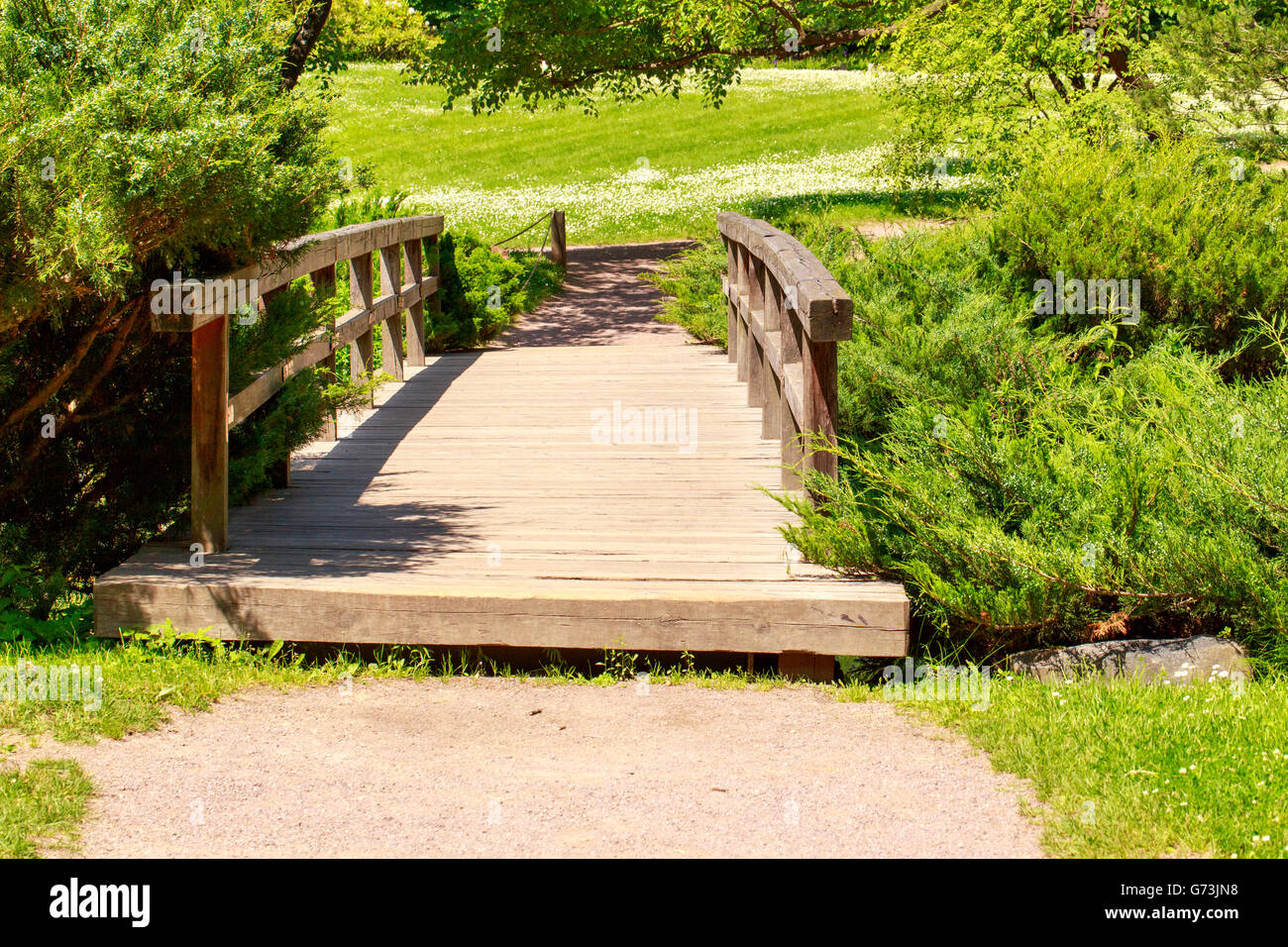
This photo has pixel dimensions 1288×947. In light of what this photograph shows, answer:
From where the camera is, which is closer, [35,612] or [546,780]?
[546,780]

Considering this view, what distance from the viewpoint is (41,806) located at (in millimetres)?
3824

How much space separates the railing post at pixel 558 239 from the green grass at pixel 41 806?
1705 cm

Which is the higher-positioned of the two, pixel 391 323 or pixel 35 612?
pixel 391 323

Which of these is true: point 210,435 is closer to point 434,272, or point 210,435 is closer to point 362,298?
point 362,298

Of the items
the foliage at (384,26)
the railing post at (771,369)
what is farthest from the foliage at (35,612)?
the foliage at (384,26)

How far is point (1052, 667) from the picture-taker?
17.4ft

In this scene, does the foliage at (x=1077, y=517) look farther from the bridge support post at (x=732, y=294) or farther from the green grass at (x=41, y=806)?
the bridge support post at (x=732, y=294)

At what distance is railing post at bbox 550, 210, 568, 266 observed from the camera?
20.5 metres

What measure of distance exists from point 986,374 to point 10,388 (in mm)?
5315

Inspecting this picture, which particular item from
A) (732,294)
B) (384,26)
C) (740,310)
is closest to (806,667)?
(740,310)

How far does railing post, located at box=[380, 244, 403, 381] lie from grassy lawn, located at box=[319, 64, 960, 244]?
697 centimetres

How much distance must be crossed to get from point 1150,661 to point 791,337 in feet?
8.80

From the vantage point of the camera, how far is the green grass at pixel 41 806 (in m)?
3.61

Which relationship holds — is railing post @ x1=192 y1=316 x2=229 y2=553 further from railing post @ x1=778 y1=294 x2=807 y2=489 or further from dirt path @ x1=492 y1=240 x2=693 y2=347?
dirt path @ x1=492 y1=240 x2=693 y2=347
